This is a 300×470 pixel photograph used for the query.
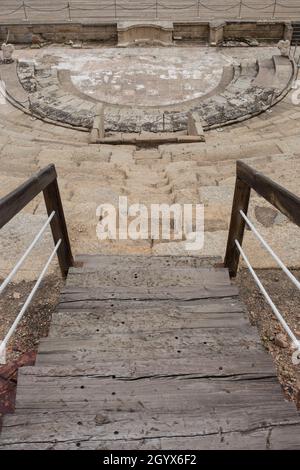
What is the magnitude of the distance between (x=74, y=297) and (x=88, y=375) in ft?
3.60

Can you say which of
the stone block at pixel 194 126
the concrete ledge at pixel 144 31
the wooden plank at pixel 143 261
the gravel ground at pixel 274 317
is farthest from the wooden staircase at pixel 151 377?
the concrete ledge at pixel 144 31

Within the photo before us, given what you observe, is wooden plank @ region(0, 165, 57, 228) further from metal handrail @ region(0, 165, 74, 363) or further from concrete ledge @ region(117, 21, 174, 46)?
concrete ledge @ region(117, 21, 174, 46)

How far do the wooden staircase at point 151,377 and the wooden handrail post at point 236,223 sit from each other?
1.54 ft

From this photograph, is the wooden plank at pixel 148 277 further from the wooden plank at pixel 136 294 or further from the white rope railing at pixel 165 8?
the white rope railing at pixel 165 8

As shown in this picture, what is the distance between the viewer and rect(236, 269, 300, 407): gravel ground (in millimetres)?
2943

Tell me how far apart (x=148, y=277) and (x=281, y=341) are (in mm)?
1253

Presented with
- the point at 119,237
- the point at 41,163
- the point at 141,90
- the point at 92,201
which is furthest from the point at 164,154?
the point at 141,90

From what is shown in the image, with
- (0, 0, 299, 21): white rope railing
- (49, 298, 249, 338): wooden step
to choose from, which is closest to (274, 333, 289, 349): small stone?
(49, 298, 249, 338): wooden step

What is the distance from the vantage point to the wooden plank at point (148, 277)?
3.46 meters

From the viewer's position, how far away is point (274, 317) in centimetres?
358

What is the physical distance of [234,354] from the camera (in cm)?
244

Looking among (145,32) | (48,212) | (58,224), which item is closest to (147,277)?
(58,224)

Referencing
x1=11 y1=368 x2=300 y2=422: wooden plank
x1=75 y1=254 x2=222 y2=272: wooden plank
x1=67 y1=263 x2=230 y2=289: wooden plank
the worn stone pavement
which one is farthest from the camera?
the worn stone pavement

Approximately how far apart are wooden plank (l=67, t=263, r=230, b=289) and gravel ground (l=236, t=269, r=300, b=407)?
0.45 meters
